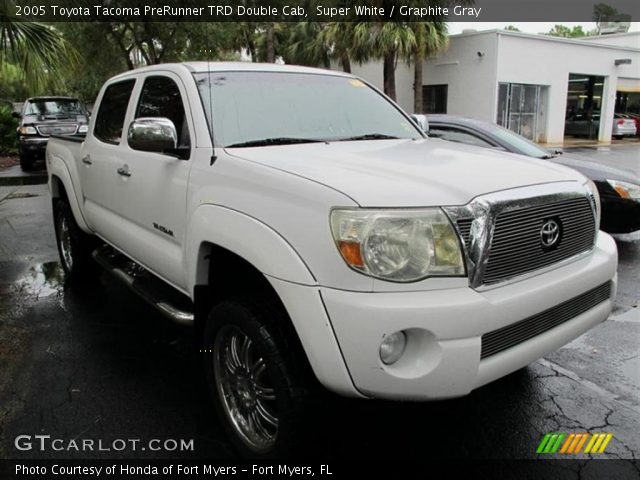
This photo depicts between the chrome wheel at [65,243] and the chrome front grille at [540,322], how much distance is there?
464 centimetres

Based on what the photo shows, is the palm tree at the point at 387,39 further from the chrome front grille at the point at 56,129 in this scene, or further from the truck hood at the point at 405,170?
the truck hood at the point at 405,170

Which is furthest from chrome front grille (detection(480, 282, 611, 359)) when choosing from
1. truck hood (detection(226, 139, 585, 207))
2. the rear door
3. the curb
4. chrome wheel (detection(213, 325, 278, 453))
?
the curb

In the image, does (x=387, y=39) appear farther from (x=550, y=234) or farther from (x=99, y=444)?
(x=99, y=444)

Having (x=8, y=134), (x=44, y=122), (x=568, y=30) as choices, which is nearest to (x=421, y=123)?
(x=44, y=122)

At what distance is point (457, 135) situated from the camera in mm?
6941

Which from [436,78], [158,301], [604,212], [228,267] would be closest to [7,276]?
[158,301]

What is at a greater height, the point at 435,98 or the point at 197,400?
the point at 435,98

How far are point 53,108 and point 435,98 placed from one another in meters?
16.5

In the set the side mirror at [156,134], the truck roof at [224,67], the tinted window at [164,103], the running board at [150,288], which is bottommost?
the running board at [150,288]

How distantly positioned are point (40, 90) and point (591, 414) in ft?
28.3

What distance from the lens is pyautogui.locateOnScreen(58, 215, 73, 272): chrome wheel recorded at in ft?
18.9

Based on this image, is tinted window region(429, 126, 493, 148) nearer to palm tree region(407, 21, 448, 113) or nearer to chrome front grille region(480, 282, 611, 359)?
chrome front grille region(480, 282, 611, 359)

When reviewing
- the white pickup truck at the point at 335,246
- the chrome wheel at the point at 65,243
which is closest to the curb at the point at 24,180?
the chrome wheel at the point at 65,243

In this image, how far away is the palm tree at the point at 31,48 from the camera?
7891mm
